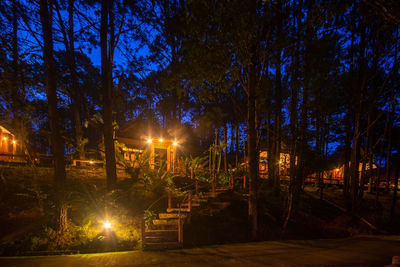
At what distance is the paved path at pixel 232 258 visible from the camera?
5.07 m

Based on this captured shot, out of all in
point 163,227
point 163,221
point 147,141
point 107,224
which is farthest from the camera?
point 147,141

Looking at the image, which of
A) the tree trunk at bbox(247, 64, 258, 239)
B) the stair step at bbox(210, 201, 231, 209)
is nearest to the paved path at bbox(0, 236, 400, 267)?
the tree trunk at bbox(247, 64, 258, 239)

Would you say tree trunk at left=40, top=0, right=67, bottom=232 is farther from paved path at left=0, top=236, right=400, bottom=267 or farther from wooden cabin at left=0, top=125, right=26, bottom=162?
wooden cabin at left=0, top=125, right=26, bottom=162

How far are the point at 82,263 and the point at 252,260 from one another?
14.0 ft

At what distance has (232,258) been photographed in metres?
5.57

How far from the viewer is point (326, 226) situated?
11.1 metres

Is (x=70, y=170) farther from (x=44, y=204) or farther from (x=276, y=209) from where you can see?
(x=276, y=209)

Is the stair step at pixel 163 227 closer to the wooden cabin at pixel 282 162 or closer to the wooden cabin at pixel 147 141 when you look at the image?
the wooden cabin at pixel 282 162

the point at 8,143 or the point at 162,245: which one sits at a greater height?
the point at 8,143

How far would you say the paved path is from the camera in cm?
507

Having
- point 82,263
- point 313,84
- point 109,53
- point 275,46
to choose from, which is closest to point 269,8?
point 275,46

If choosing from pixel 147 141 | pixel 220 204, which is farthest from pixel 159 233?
pixel 147 141

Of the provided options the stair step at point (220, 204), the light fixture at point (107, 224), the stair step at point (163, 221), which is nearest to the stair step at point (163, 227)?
the stair step at point (163, 221)

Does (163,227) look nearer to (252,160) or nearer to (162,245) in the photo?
(162,245)
